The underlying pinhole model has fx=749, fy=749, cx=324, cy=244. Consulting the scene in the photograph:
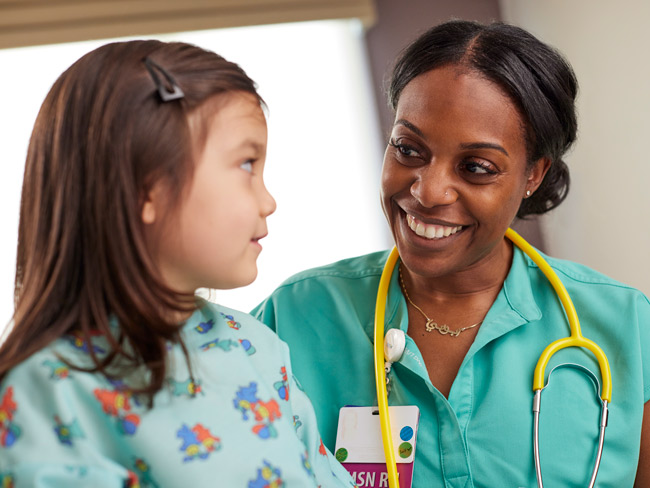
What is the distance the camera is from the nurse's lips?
1.35m

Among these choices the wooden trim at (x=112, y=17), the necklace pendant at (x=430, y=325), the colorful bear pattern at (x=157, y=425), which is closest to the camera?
the colorful bear pattern at (x=157, y=425)

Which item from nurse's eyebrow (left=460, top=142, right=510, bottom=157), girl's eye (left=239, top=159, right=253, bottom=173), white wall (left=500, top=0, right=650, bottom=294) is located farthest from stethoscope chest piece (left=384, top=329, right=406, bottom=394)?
white wall (left=500, top=0, right=650, bottom=294)

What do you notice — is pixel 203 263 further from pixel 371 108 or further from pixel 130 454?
pixel 371 108

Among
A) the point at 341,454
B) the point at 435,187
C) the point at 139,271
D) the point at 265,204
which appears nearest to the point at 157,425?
the point at 139,271

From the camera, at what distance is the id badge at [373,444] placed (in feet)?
4.25

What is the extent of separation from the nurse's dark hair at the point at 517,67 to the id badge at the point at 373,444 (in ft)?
1.76

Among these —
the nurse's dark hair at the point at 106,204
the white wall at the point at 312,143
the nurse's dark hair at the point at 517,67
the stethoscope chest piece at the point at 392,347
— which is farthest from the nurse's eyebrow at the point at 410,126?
the white wall at the point at 312,143

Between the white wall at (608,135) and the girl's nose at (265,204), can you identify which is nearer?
the girl's nose at (265,204)

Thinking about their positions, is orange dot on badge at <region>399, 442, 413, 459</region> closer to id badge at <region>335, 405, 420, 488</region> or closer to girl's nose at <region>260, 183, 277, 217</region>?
id badge at <region>335, 405, 420, 488</region>

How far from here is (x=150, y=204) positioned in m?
0.97

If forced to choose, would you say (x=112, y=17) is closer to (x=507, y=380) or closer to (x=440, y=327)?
(x=440, y=327)

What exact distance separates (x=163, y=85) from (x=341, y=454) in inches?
29.0

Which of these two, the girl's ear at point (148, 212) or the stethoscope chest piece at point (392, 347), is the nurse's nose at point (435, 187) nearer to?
the stethoscope chest piece at point (392, 347)

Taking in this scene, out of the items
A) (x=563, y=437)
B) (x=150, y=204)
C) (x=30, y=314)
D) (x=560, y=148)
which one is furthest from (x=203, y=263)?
(x=560, y=148)
